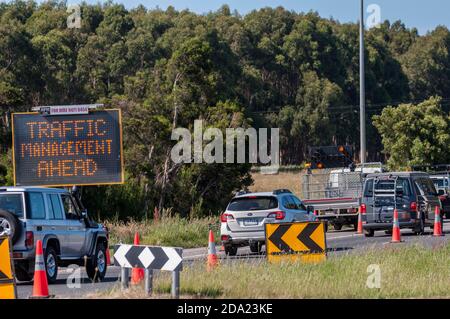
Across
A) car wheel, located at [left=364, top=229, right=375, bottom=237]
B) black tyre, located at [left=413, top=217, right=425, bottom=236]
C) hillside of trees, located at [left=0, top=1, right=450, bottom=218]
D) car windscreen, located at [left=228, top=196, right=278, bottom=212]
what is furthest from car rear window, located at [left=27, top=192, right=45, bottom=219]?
hillside of trees, located at [left=0, top=1, right=450, bottom=218]

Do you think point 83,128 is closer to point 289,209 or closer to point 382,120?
point 289,209

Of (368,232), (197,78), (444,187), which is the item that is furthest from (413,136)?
(368,232)

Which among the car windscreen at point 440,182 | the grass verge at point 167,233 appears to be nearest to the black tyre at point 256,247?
the grass verge at point 167,233

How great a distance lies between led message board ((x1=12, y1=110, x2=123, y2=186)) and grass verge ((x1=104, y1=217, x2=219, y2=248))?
209 cm

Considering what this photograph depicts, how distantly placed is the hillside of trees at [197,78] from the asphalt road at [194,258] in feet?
38.8

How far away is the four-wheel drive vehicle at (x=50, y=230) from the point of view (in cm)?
1708

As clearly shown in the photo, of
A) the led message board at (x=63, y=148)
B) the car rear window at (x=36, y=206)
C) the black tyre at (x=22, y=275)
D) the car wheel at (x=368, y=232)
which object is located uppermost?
the led message board at (x=63, y=148)

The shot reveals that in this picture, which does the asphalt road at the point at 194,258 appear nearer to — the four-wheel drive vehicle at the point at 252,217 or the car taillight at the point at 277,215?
the four-wheel drive vehicle at the point at 252,217

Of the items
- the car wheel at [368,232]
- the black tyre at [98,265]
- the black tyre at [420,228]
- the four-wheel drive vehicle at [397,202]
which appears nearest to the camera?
the black tyre at [98,265]

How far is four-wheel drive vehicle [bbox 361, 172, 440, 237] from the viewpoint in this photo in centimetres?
3039

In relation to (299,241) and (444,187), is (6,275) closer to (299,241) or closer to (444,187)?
(299,241)

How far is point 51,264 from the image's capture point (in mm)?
17906

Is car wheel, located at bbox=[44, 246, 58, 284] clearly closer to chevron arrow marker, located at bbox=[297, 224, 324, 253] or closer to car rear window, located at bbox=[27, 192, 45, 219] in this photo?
car rear window, located at bbox=[27, 192, 45, 219]

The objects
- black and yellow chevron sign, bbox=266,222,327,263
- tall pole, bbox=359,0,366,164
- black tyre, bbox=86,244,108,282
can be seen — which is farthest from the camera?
tall pole, bbox=359,0,366,164
